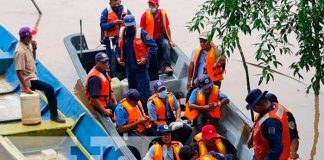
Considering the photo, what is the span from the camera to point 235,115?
8.66m

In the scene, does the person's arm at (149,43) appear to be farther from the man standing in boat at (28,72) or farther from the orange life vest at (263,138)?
the orange life vest at (263,138)

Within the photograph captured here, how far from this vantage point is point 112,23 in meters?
10.4

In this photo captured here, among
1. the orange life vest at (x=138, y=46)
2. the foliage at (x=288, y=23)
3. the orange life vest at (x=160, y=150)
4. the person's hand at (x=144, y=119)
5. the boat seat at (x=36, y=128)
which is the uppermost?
the foliage at (x=288, y=23)

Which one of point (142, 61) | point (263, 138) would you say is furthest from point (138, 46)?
point (263, 138)

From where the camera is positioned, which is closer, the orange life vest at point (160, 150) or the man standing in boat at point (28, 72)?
the orange life vest at point (160, 150)

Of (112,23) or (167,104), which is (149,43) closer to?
→ (167,104)

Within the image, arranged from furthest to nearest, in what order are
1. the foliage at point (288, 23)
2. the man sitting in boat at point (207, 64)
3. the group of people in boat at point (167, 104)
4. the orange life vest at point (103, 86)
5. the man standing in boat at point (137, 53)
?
the man sitting in boat at point (207, 64), the man standing in boat at point (137, 53), the orange life vest at point (103, 86), the group of people in boat at point (167, 104), the foliage at point (288, 23)

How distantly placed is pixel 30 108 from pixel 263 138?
310cm

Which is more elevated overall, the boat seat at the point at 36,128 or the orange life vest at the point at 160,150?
the orange life vest at the point at 160,150

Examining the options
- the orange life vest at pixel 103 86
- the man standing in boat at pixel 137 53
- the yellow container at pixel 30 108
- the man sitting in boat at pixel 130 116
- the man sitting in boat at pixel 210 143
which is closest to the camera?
the man sitting in boat at pixel 210 143

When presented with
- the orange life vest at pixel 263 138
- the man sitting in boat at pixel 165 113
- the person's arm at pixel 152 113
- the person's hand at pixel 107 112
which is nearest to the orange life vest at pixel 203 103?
the man sitting in boat at pixel 165 113

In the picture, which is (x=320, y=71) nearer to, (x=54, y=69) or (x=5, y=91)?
(x=5, y=91)

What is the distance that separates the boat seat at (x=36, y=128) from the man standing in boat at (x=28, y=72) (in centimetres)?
10

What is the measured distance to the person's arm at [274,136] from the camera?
648cm
